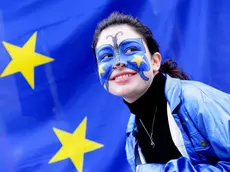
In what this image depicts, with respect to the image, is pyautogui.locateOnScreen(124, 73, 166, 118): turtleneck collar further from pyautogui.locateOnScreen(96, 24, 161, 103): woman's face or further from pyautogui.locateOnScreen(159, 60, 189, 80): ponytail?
pyautogui.locateOnScreen(159, 60, 189, 80): ponytail

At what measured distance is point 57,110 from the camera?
1705mm

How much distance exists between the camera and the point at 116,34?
3.58 feet

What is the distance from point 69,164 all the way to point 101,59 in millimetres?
714

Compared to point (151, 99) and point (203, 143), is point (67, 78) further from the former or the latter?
point (203, 143)

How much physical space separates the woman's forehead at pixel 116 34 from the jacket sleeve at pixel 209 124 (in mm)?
211

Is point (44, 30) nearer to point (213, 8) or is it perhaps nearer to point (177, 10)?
point (177, 10)

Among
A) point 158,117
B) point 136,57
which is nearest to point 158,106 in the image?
point 158,117

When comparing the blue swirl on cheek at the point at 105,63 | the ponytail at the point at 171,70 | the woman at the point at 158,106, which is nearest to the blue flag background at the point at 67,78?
the ponytail at the point at 171,70

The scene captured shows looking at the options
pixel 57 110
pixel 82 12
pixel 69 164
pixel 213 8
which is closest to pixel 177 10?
pixel 213 8

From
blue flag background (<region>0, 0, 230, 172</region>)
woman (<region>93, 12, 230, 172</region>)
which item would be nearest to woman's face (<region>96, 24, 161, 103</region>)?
woman (<region>93, 12, 230, 172</region>)

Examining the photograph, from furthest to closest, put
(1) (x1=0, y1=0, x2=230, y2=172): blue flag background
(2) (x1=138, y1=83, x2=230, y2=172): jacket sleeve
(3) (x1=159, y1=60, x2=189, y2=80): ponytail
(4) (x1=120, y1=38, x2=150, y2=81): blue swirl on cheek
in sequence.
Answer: (1) (x1=0, y1=0, x2=230, y2=172): blue flag background → (3) (x1=159, y1=60, x2=189, y2=80): ponytail → (4) (x1=120, y1=38, x2=150, y2=81): blue swirl on cheek → (2) (x1=138, y1=83, x2=230, y2=172): jacket sleeve

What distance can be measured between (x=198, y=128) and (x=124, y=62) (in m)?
0.23

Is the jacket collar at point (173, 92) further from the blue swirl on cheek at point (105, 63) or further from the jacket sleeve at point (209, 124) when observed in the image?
the blue swirl on cheek at point (105, 63)

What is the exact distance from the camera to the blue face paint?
1059 millimetres
